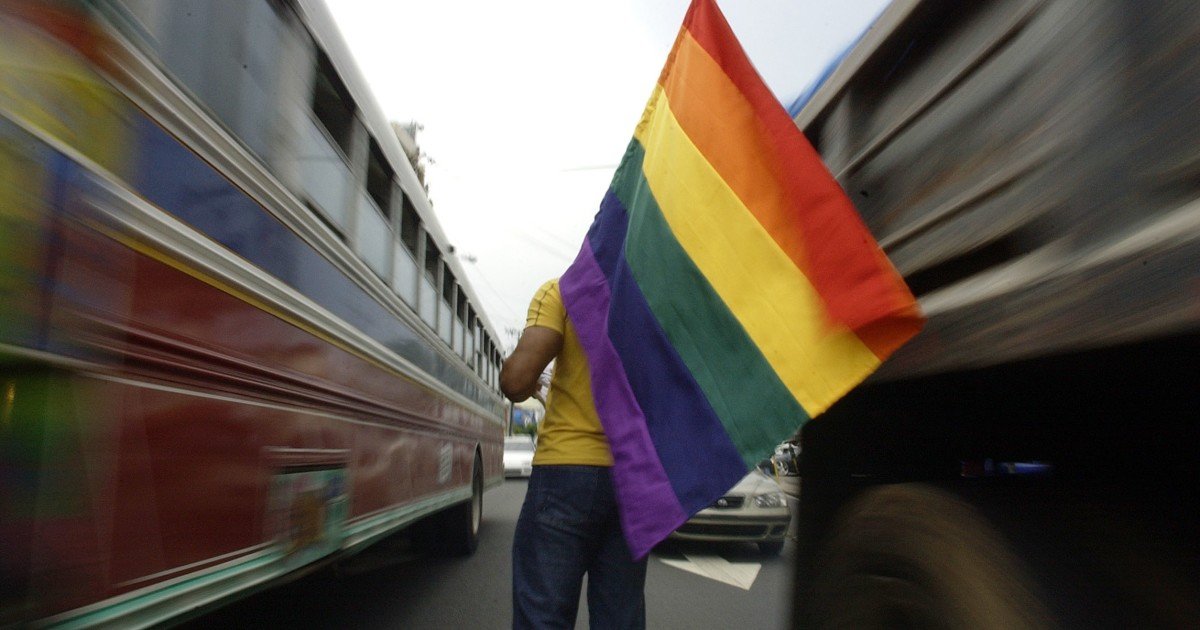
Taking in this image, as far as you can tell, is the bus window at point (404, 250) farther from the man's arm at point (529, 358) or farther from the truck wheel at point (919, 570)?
the truck wheel at point (919, 570)

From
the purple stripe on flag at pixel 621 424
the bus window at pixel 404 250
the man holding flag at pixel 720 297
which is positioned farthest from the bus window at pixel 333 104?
the man holding flag at pixel 720 297

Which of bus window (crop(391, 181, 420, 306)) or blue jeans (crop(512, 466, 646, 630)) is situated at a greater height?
bus window (crop(391, 181, 420, 306))

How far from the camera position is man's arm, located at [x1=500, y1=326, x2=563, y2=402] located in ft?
7.77

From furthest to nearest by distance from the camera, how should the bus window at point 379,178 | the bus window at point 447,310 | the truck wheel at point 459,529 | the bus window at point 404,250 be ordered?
the truck wheel at point 459,529
the bus window at point 447,310
the bus window at point 404,250
the bus window at point 379,178

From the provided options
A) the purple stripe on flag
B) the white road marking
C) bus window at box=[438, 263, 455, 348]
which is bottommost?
the white road marking

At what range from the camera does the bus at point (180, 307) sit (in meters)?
1.51

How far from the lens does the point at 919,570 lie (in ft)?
4.79

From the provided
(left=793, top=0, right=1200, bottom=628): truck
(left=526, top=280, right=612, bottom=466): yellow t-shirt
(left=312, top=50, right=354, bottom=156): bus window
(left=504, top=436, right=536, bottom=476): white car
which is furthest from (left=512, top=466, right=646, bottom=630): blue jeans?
(left=504, top=436, right=536, bottom=476): white car

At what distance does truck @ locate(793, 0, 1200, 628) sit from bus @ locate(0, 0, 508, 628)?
5.15ft

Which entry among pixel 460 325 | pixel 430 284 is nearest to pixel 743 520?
pixel 460 325

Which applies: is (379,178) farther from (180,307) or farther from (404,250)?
(180,307)

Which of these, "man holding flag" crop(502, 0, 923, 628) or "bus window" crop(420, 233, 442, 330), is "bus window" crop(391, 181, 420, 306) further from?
"man holding flag" crop(502, 0, 923, 628)

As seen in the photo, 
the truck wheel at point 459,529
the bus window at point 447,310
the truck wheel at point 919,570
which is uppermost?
the bus window at point 447,310

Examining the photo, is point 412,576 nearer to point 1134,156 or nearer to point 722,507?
point 722,507
